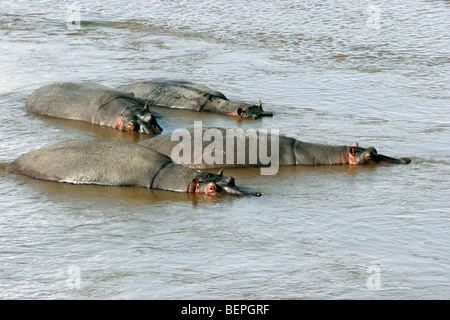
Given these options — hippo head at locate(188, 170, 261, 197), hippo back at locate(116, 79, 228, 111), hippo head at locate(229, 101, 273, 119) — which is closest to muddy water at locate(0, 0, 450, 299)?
hippo head at locate(188, 170, 261, 197)

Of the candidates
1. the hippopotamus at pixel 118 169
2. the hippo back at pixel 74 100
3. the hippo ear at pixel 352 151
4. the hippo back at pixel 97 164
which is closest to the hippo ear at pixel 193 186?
the hippopotamus at pixel 118 169

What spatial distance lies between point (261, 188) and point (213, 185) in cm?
75

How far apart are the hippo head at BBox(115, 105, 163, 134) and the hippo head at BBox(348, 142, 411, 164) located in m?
3.27

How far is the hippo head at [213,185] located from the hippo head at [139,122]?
3037mm

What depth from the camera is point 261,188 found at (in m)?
8.91

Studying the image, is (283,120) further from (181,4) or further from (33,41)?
(181,4)

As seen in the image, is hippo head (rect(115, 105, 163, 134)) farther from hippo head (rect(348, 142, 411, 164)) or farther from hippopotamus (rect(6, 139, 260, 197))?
hippo head (rect(348, 142, 411, 164))

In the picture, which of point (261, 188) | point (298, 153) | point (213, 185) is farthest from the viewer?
point (298, 153)

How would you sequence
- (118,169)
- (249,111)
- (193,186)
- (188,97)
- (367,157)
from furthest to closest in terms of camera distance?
(188,97) → (249,111) → (367,157) → (118,169) → (193,186)

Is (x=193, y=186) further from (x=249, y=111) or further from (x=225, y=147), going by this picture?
(x=249, y=111)

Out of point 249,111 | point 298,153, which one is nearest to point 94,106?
point 249,111

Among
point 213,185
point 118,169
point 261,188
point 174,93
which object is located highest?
point 174,93

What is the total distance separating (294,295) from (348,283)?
53 centimetres

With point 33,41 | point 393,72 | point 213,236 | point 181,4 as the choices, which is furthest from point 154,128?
point 181,4
